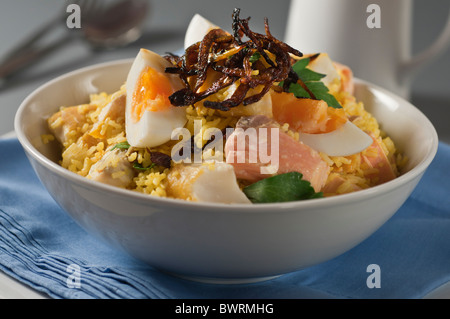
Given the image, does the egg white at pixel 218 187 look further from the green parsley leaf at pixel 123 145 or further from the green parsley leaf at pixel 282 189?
the green parsley leaf at pixel 123 145

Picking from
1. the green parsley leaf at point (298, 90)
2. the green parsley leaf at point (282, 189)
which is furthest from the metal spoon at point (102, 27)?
the green parsley leaf at point (282, 189)

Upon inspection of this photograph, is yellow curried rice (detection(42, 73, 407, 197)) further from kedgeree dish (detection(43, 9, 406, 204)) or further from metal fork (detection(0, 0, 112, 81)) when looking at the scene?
metal fork (detection(0, 0, 112, 81))

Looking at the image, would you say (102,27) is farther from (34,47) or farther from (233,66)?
(233,66)

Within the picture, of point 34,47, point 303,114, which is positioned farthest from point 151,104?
point 34,47

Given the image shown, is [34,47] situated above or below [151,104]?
above

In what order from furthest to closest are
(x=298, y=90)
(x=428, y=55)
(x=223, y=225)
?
(x=428, y=55)
(x=298, y=90)
(x=223, y=225)
